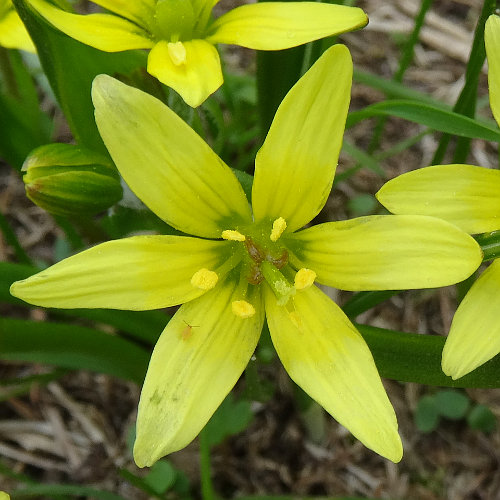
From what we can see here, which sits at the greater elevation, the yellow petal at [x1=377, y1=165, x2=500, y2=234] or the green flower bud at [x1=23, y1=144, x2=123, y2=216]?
the yellow petal at [x1=377, y1=165, x2=500, y2=234]

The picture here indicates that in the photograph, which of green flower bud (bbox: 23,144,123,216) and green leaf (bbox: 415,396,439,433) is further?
green leaf (bbox: 415,396,439,433)

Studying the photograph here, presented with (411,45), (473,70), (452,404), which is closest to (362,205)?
(411,45)

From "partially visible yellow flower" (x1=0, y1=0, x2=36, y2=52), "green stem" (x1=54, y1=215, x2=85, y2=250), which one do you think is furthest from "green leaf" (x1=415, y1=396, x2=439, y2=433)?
"partially visible yellow flower" (x1=0, y1=0, x2=36, y2=52)

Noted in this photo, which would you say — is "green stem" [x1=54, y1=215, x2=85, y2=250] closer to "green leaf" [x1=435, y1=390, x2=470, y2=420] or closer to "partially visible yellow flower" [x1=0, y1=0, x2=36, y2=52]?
"partially visible yellow flower" [x1=0, y1=0, x2=36, y2=52]

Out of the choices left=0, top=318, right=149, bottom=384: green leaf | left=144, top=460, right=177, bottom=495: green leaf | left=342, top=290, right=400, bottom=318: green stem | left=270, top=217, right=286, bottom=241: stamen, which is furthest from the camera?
left=144, top=460, right=177, bottom=495: green leaf

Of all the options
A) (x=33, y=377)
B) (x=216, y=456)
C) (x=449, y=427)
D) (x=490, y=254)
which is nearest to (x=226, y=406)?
(x=216, y=456)

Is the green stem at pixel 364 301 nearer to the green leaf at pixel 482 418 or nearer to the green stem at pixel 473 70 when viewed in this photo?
the green stem at pixel 473 70

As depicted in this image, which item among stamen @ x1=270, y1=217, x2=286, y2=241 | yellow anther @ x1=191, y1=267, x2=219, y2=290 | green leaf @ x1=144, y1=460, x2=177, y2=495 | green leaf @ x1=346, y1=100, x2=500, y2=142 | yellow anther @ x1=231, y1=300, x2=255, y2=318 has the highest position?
green leaf @ x1=346, y1=100, x2=500, y2=142

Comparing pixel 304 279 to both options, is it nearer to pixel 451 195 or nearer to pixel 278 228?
pixel 278 228
